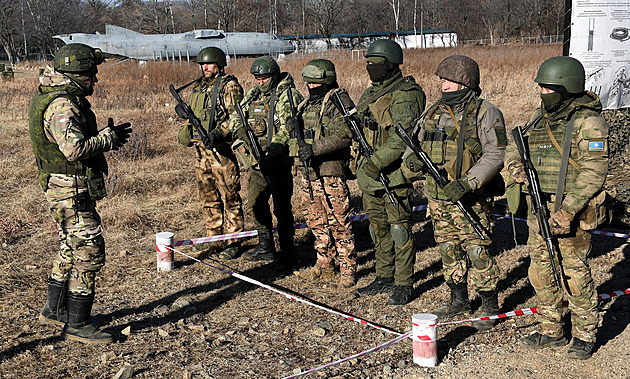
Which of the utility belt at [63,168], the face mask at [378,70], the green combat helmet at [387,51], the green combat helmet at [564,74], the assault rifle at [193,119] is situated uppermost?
the green combat helmet at [387,51]

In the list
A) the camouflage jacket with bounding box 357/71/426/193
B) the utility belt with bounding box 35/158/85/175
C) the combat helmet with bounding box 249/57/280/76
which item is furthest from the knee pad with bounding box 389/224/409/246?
the utility belt with bounding box 35/158/85/175

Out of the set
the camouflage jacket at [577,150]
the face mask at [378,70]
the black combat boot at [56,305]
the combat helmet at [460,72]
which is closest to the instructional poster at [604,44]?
the face mask at [378,70]

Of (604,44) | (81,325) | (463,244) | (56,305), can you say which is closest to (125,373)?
(81,325)

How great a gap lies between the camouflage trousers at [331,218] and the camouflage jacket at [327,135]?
0.43ft

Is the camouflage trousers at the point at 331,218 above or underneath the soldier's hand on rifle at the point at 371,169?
underneath

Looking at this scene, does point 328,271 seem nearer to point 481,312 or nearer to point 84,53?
point 481,312

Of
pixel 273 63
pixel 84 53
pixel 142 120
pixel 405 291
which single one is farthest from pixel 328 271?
pixel 142 120

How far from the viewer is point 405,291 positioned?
5660mm

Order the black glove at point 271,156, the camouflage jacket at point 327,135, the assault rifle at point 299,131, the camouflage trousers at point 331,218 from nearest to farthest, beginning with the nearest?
the camouflage jacket at point 327,135 < the assault rifle at point 299,131 < the camouflage trousers at point 331,218 < the black glove at point 271,156

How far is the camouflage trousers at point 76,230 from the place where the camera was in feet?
15.2

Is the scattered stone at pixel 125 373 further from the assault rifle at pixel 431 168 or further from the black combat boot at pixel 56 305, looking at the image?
the assault rifle at pixel 431 168

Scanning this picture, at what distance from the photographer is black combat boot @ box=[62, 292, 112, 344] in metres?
4.77

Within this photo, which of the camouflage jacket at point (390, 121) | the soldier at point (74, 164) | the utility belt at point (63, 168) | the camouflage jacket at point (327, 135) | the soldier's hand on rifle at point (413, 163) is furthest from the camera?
the camouflage jacket at point (327, 135)

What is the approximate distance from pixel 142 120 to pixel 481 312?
12.2 m
